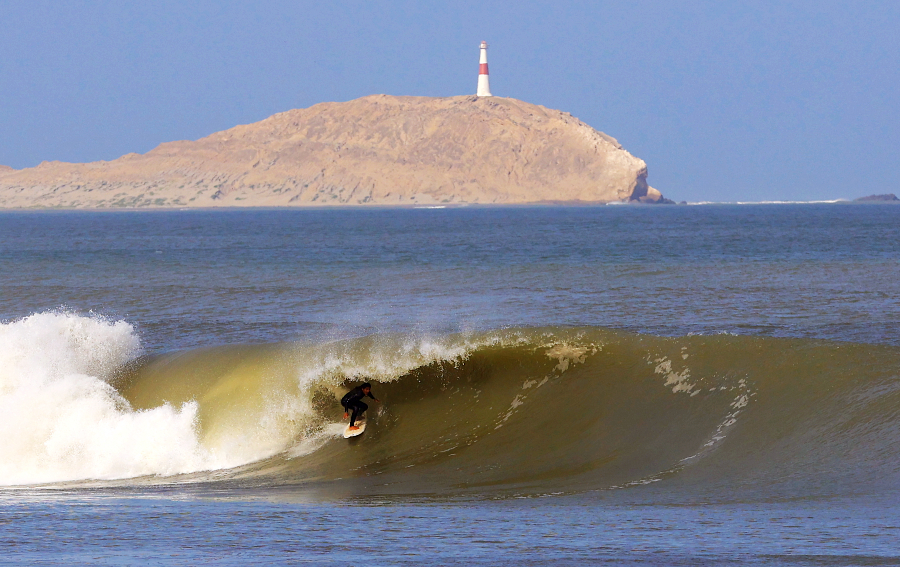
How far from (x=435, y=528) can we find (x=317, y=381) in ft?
21.0

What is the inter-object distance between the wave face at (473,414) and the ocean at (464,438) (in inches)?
1.5

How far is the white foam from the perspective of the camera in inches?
451

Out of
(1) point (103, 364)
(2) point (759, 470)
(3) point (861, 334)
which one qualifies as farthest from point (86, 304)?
(2) point (759, 470)

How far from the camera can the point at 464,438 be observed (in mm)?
11109

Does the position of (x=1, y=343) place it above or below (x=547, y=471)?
above

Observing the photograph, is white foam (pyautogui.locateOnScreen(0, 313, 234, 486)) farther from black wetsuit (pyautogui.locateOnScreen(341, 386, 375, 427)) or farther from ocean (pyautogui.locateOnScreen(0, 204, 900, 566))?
black wetsuit (pyautogui.locateOnScreen(341, 386, 375, 427))

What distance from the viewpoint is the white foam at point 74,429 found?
11.4m

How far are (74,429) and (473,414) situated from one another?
4970mm

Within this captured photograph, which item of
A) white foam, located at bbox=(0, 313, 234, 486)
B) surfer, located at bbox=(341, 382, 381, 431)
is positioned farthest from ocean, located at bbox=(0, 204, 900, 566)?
surfer, located at bbox=(341, 382, 381, 431)

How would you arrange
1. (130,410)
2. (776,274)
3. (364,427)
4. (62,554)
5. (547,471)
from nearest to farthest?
(62,554), (547,471), (364,427), (130,410), (776,274)

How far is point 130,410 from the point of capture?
12.7 meters

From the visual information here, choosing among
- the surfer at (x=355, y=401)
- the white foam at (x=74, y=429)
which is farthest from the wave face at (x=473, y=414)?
the surfer at (x=355, y=401)

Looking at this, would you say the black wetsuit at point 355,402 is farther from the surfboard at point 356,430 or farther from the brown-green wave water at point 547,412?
the brown-green wave water at point 547,412

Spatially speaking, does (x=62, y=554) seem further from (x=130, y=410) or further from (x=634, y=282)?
(x=634, y=282)
